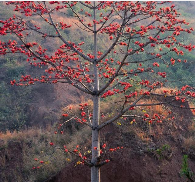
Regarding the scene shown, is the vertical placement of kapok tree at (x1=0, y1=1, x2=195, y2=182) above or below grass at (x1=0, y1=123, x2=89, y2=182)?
above

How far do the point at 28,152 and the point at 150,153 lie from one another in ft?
12.3

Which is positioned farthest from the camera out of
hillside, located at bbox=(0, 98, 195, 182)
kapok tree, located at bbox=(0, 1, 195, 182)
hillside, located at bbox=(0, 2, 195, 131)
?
hillside, located at bbox=(0, 2, 195, 131)

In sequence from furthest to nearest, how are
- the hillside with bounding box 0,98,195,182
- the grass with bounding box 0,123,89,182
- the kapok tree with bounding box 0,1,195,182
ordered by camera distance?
the grass with bounding box 0,123,89,182
the hillside with bounding box 0,98,195,182
the kapok tree with bounding box 0,1,195,182

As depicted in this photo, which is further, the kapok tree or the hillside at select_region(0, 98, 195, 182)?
the hillside at select_region(0, 98, 195, 182)

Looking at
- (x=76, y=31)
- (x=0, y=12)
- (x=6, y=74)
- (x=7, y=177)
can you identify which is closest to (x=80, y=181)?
(x=7, y=177)

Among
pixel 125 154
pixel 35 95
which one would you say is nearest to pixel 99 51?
pixel 125 154

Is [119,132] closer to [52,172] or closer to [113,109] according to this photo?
[113,109]

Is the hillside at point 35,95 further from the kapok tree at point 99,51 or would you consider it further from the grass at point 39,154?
the kapok tree at point 99,51

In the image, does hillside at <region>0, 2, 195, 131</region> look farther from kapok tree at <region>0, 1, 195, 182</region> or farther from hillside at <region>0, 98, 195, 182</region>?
kapok tree at <region>0, 1, 195, 182</region>

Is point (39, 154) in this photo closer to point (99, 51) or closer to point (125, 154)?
point (125, 154)

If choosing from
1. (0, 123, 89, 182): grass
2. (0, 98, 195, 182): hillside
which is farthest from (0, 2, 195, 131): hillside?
(0, 98, 195, 182): hillside

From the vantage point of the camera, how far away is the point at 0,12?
1880 centimetres

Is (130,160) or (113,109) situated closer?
(130,160)

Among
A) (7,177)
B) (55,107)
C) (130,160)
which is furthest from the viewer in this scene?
(55,107)
